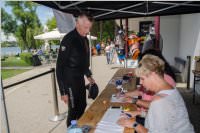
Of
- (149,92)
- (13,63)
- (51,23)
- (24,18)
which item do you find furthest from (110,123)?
(24,18)

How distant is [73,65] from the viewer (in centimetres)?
245

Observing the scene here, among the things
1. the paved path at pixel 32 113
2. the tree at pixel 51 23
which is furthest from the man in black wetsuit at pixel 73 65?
the tree at pixel 51 23

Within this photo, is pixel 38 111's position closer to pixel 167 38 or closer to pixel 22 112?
pixel 22 112

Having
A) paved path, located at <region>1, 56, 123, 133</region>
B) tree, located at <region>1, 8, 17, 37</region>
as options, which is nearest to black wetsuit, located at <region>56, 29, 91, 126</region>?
paved path, located at <region>1, 56, 123, 133</region>

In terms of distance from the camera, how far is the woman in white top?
1.22 m

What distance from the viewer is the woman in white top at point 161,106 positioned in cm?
122

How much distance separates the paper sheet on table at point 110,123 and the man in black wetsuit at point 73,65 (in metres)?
0.68

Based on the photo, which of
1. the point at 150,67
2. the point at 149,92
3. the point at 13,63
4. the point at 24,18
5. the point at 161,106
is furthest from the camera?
the point at 24,18

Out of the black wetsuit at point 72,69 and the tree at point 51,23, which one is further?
the tree at point 51,23

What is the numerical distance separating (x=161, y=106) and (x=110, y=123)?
0.56 meters

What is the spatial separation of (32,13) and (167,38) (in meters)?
40.1

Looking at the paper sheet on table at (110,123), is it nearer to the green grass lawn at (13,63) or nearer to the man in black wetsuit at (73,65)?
the man in black wetsuit at (73,65)

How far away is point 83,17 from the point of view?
2383 millimetres

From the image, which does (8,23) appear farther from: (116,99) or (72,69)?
(116,99)
